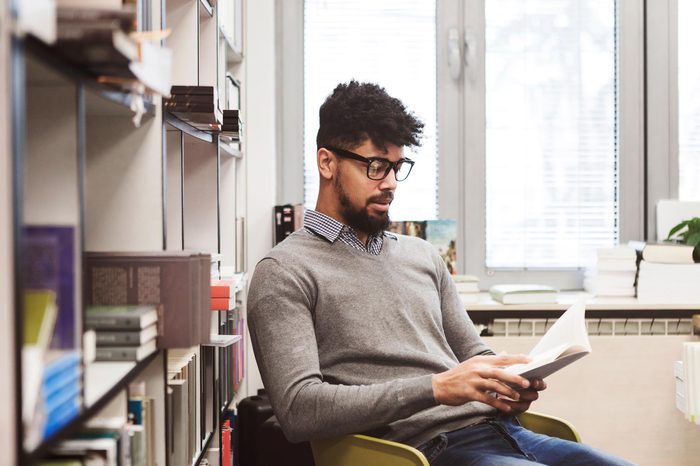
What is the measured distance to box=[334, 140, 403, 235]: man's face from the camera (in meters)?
1.87

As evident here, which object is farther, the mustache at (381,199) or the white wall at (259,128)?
A: the white wall at (259,128)

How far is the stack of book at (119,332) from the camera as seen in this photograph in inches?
46.4

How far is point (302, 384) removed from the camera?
158 centimetres

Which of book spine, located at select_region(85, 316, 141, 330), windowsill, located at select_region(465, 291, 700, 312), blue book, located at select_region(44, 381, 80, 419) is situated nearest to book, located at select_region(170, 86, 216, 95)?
book spine, located at select_region(85, 316, 141, 330)

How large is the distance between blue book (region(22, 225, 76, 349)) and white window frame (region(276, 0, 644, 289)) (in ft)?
8.04

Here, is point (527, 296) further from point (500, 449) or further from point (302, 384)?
point (302, 384)

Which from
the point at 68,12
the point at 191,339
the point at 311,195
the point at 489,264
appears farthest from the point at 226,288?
the point at 489,264

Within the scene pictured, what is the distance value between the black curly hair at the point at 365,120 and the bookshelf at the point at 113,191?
1.18ft

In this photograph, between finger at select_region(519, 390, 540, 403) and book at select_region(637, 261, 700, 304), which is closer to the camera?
finger at select_region(519, 390, 540, 403)

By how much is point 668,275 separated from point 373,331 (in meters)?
1.75

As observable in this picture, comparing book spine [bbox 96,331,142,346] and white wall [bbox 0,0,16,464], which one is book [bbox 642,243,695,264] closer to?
book spine [bbox 96,331,142,346]

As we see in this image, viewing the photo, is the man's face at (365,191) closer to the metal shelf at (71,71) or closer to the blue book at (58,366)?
the metal shelf at (71,71)

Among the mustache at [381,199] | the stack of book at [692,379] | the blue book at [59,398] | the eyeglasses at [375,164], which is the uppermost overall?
the eyeglasses at [375,164]

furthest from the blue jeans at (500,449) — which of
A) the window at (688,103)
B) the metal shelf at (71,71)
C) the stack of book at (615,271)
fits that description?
the window at (688,103)
